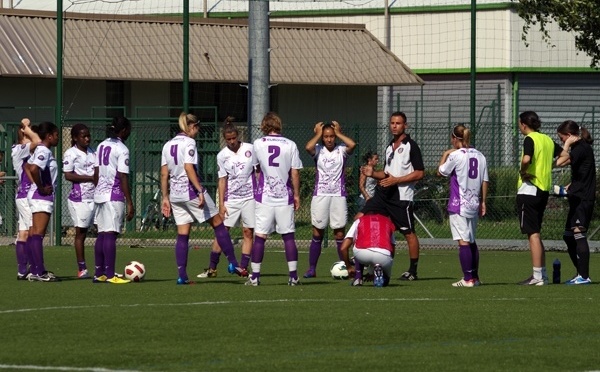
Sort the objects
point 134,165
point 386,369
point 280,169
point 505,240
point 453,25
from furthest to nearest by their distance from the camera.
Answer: point 453,25
point 134,165
point 505,240
point 280,169
point 386,369

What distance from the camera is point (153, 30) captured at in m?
33.2

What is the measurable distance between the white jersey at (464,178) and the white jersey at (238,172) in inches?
121

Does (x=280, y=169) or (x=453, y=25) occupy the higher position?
(x=453, y=25)

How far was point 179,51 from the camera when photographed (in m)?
33.1

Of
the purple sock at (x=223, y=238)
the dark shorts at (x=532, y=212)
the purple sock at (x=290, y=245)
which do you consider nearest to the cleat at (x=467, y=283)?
the dark shorts at (x=532, y=212)

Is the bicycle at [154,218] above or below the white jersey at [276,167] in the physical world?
below

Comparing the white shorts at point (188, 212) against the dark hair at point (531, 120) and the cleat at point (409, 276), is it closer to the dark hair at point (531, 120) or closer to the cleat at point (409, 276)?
the cleat at point (409, 276)

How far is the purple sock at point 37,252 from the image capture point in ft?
54.6

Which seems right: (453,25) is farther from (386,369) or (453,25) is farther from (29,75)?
(386,369)

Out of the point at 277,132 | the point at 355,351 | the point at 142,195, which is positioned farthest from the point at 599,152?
the point at 355,351

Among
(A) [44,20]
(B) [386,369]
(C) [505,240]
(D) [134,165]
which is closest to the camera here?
(B) [386,369]

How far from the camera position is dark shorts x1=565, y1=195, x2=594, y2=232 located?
16500 mm

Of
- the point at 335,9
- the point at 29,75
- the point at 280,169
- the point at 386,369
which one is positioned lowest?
the point at 386,369

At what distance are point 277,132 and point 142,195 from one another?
44.2 ft
